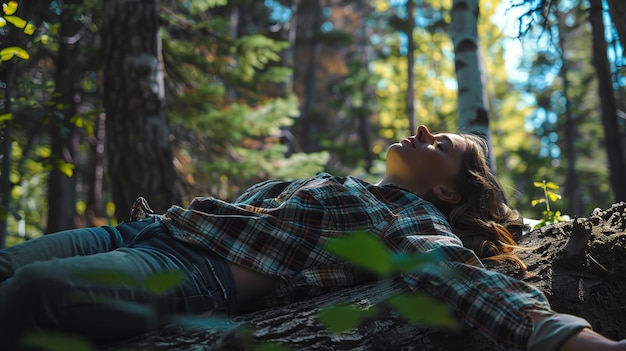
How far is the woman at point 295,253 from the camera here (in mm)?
1644

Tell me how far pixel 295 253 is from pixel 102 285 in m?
0.88

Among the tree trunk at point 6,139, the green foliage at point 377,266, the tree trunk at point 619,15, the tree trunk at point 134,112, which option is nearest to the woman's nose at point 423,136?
the tree trunk at point 619,15

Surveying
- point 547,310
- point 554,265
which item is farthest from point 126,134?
point 547,310

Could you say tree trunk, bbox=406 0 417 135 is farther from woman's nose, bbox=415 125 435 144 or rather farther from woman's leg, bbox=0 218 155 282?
woman's leg, bbox=0 218 155 282

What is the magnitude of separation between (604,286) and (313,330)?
1.32 m

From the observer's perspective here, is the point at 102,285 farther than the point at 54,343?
Yes

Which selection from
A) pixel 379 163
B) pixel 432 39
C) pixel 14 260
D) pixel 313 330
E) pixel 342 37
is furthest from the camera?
pixel 342 37

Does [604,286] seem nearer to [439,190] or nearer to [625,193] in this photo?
[439,190]

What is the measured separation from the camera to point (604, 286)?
2.33 meters

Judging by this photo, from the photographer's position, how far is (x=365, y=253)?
2.42ft

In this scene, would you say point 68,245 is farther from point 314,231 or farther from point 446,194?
point 446,194

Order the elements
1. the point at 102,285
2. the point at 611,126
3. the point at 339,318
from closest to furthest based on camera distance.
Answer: the point at 339,318, the point at 102,285, the point at 611,126

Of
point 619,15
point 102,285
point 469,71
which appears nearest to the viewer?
point 102,285

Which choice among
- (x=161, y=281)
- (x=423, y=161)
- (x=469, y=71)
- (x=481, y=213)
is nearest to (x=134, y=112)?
(x=469, y=71)
